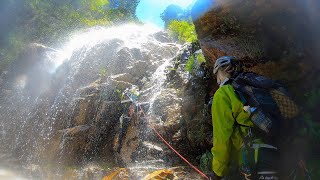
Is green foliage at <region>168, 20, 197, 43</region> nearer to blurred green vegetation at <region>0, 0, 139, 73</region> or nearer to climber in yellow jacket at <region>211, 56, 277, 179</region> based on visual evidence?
blurred green vegetation at <region>0, 0, 139, 73</region>

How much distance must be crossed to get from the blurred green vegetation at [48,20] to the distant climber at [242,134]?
921 inches

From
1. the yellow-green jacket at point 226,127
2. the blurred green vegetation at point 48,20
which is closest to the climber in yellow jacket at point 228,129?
the yellow-green jacket at point 226,127

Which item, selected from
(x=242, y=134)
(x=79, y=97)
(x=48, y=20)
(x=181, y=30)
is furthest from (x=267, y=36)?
(x=48, y=20)

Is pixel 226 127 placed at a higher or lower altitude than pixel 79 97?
lower

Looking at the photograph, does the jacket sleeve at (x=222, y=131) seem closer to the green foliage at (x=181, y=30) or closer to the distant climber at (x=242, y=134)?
the distant climber at (x=242, y=134)

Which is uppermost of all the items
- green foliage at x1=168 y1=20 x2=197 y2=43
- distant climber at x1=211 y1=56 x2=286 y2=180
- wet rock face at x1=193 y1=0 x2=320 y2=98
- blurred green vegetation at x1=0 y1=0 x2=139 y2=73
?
blurred green vegetation at x1=0 y1=0 x2=139 y2=73

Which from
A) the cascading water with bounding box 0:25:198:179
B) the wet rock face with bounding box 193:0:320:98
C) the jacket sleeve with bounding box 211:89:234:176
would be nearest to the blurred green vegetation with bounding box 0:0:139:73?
the cascading water with bounding box 0:25:198:179

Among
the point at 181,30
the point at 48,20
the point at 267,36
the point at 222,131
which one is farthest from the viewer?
the point at 48,20

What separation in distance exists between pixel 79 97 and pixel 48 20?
16.6 metres

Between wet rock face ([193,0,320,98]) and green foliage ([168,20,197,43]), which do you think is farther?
green foliage ([168,20,197,43])

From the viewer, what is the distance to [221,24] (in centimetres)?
904

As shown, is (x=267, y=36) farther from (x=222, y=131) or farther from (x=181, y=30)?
(x=181, y=30)

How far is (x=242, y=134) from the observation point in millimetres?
3547

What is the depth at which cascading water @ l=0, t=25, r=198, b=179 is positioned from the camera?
12000 mm
